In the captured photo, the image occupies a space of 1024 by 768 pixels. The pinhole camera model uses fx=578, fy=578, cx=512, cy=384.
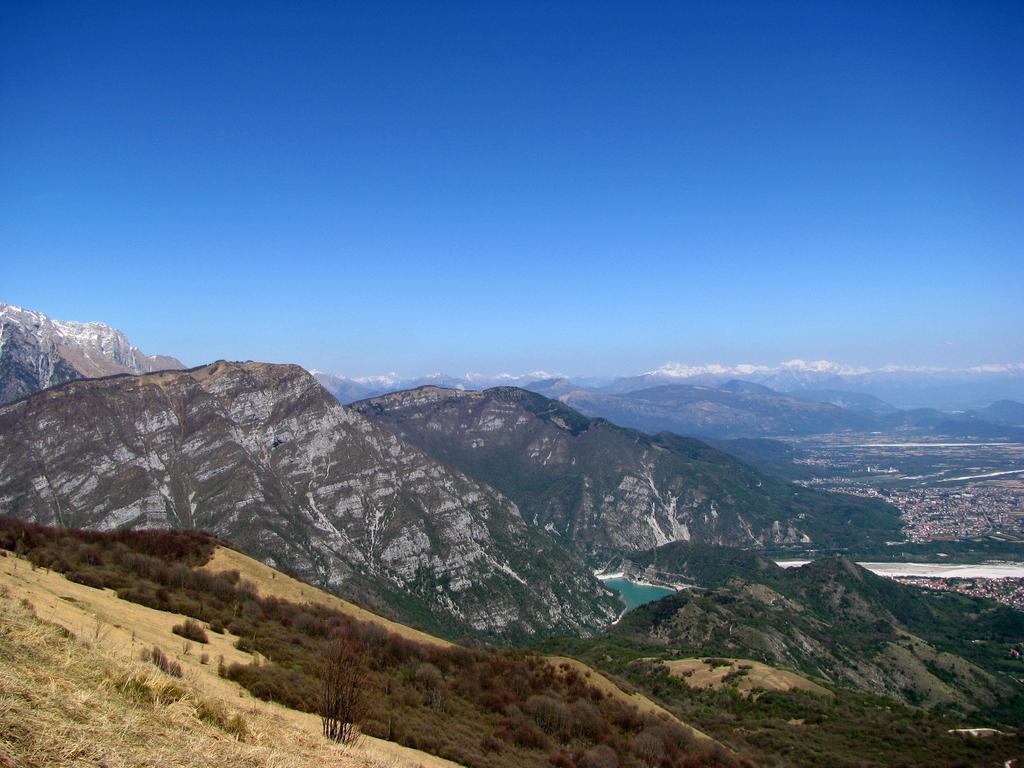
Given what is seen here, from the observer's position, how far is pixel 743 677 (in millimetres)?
85875

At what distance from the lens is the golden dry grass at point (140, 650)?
14680mm

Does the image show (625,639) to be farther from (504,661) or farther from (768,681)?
(504,661)

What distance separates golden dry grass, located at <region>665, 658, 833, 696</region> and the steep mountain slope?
20.6 m

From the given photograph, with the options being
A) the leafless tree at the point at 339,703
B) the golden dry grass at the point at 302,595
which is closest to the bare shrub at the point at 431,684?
the leafless tree at the point at 339,703

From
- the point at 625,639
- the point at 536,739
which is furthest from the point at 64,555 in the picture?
the point at 625,639

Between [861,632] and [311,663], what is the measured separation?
170997mm

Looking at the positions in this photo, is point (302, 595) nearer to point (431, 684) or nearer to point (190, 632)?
point (431, 684)

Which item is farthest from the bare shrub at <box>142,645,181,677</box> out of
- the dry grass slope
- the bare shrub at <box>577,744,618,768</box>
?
the bare shrub at <box>577,744,618,768</box>

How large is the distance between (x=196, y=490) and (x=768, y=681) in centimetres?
17257

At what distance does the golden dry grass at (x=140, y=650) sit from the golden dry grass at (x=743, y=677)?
71734 mm

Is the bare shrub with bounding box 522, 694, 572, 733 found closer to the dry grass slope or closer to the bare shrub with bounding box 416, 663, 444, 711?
the bare shrub with bounding box 416, 663, 444, 711

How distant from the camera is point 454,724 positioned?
33.5m

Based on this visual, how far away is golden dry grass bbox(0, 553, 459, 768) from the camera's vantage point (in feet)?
48.2

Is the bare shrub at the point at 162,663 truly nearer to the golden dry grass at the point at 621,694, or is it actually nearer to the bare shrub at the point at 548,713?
the bare shrub at the point at 548,713
